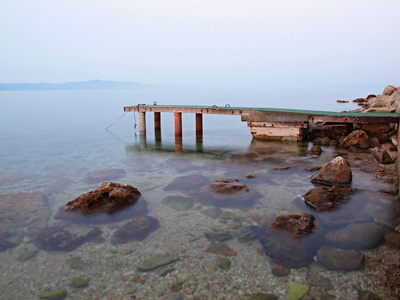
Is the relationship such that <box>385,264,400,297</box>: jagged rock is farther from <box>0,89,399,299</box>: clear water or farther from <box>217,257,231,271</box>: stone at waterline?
<box>217,257,231,271</box>: stone at waterline

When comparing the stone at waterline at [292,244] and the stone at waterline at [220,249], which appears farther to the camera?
the stone at waterline at [220,249]

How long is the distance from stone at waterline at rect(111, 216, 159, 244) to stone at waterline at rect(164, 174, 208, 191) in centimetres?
228

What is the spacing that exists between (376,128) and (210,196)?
10.2m

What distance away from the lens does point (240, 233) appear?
677 cm

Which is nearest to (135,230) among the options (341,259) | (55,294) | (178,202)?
(178,202)

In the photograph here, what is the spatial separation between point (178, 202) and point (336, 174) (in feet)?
15.4

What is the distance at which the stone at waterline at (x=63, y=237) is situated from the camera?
6418 millimetres

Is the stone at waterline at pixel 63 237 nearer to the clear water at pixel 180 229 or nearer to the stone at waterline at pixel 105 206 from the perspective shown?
the clear water at pixel 180 229

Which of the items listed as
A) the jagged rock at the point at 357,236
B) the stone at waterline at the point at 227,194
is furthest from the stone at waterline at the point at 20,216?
the jagged rock at the point at 357,236

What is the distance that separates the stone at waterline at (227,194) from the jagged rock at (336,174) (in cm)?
226

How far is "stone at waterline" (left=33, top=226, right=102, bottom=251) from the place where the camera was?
642cm

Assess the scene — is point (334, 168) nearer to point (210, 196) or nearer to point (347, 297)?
point (210, 196)

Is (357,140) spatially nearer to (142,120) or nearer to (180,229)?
(180,229)

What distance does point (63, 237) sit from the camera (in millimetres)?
6758
